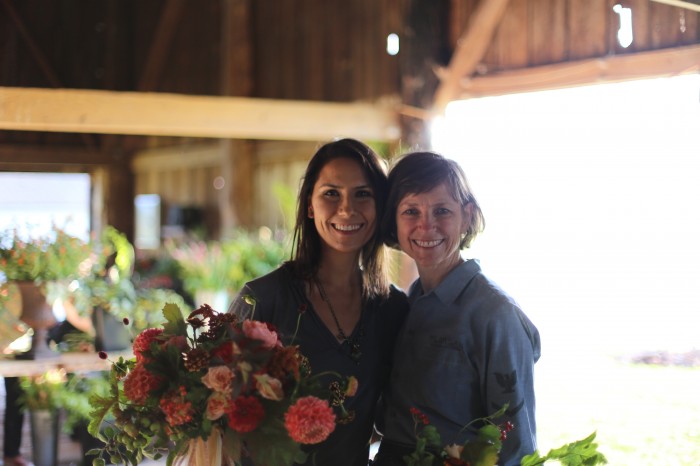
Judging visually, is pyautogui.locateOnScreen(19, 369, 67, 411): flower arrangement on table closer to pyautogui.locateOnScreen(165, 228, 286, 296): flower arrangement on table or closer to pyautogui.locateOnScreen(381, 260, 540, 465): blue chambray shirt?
pyautogui.locateOnScreen(165, 228, 286, 296): flower arrangement on table

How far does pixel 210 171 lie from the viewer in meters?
10.9

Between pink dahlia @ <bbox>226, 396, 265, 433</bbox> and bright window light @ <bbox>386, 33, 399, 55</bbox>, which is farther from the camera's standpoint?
bright window light @ <bbox>386, 33, 399, 55</bbox>

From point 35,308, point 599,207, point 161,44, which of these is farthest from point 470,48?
point 161,44

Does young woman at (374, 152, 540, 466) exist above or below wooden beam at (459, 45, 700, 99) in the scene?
below

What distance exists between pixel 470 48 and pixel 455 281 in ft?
12.7

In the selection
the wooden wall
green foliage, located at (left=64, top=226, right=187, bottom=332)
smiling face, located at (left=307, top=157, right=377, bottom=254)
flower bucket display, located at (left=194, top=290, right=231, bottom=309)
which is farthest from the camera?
flower bucket display, located at (left=194, top=290, right=231, bottom=309)

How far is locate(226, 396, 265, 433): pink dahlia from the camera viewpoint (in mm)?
1406

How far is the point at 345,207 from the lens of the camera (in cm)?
196

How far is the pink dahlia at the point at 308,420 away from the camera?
1.38 m

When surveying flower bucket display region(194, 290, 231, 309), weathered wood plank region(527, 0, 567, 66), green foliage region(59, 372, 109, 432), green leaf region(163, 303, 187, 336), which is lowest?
green foliage region(59, 372, 109, 432)

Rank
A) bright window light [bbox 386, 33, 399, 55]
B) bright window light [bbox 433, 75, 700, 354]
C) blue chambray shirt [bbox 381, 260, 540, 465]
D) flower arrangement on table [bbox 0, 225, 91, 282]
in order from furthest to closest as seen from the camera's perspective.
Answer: bright window light [bbox 386, 33, 399, 55], flower arrangement on table [bbox 0, 225, 91, 282], bright window light [bbox 433, 75, 700, 354], blue chambray shirt [bbox 381, 260, 540, 465]

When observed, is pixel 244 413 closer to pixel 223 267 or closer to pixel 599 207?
pixel 599 207

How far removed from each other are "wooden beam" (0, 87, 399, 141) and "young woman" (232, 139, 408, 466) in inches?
119

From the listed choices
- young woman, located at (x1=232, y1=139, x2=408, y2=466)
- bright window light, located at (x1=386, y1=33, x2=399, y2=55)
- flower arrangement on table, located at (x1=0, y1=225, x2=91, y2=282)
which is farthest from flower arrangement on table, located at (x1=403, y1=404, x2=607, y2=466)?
bright window light, located at (x1=386, y1=33, x2=399, y2=55)
